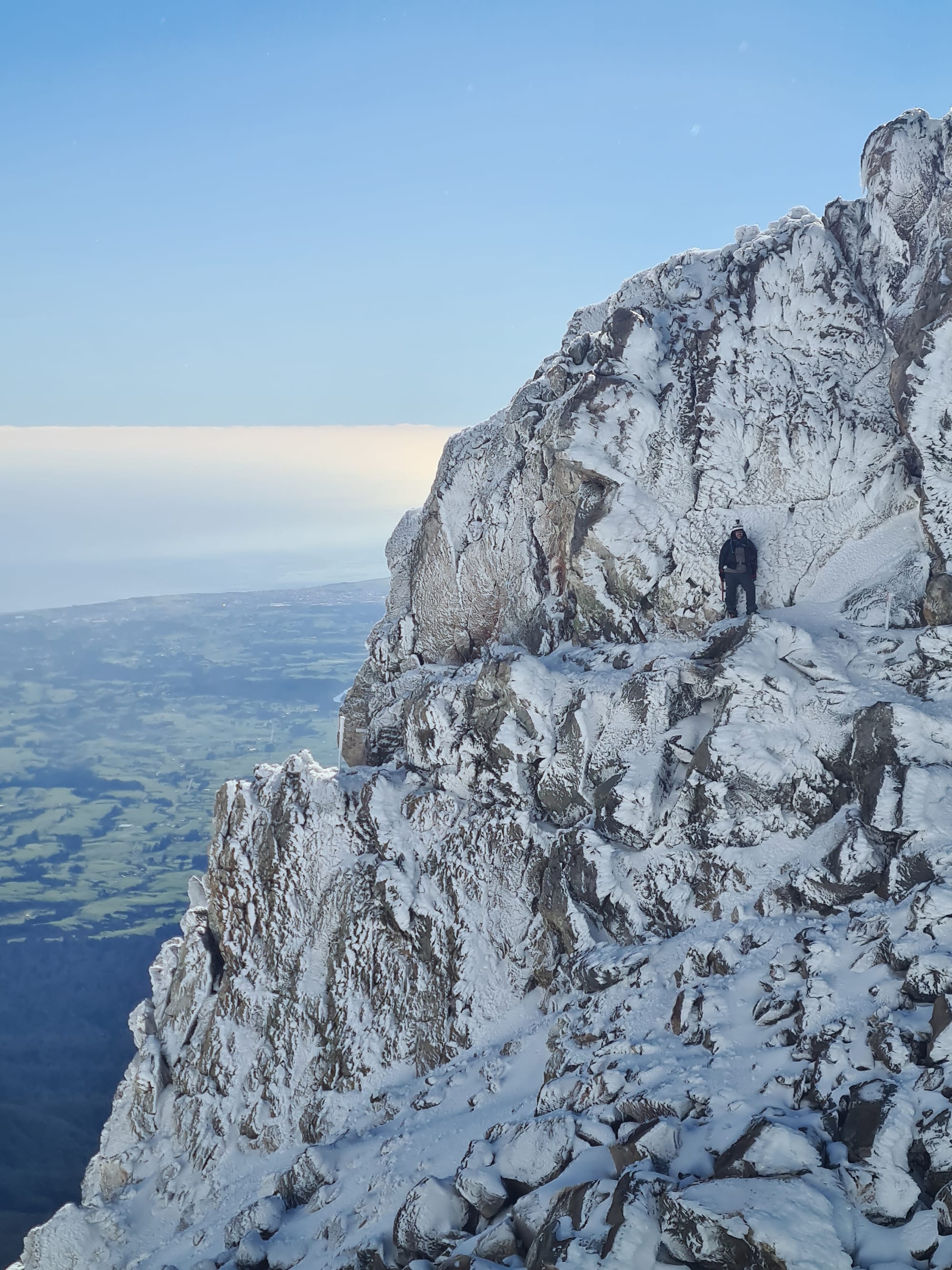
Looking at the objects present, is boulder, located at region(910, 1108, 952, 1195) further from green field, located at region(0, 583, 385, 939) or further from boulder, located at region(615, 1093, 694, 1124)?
green field, located at region(0, 583, 385, 939)

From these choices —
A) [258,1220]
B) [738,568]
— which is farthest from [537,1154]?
[738,568]

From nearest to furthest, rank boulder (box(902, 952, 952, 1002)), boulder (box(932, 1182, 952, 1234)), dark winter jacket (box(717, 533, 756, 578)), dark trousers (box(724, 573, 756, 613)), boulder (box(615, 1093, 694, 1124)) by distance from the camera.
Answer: boulder (box(932, 1182, 952, 1234)) < boulder (box(902, 952, 952, 1002)) < boulder (box(615, 1093, 694, 1124)) < dark winter jacket (box(717, 533, 756, 578)) < dark trousers (box(724, 573, 756, 613))

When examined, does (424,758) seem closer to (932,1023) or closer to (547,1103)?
(547,1103)

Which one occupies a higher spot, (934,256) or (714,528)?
(934,256)

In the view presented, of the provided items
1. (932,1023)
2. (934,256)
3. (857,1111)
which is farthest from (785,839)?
(934,256)

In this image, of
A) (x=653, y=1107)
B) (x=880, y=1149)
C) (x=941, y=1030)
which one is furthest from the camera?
(x=653, y=1107)

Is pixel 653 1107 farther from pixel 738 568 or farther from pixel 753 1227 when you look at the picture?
pixel 738 568

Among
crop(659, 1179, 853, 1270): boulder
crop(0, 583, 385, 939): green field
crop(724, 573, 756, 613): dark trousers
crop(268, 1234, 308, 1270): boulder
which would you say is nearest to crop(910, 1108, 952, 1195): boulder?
crop(659, 1179, 853, 1270): boulder
